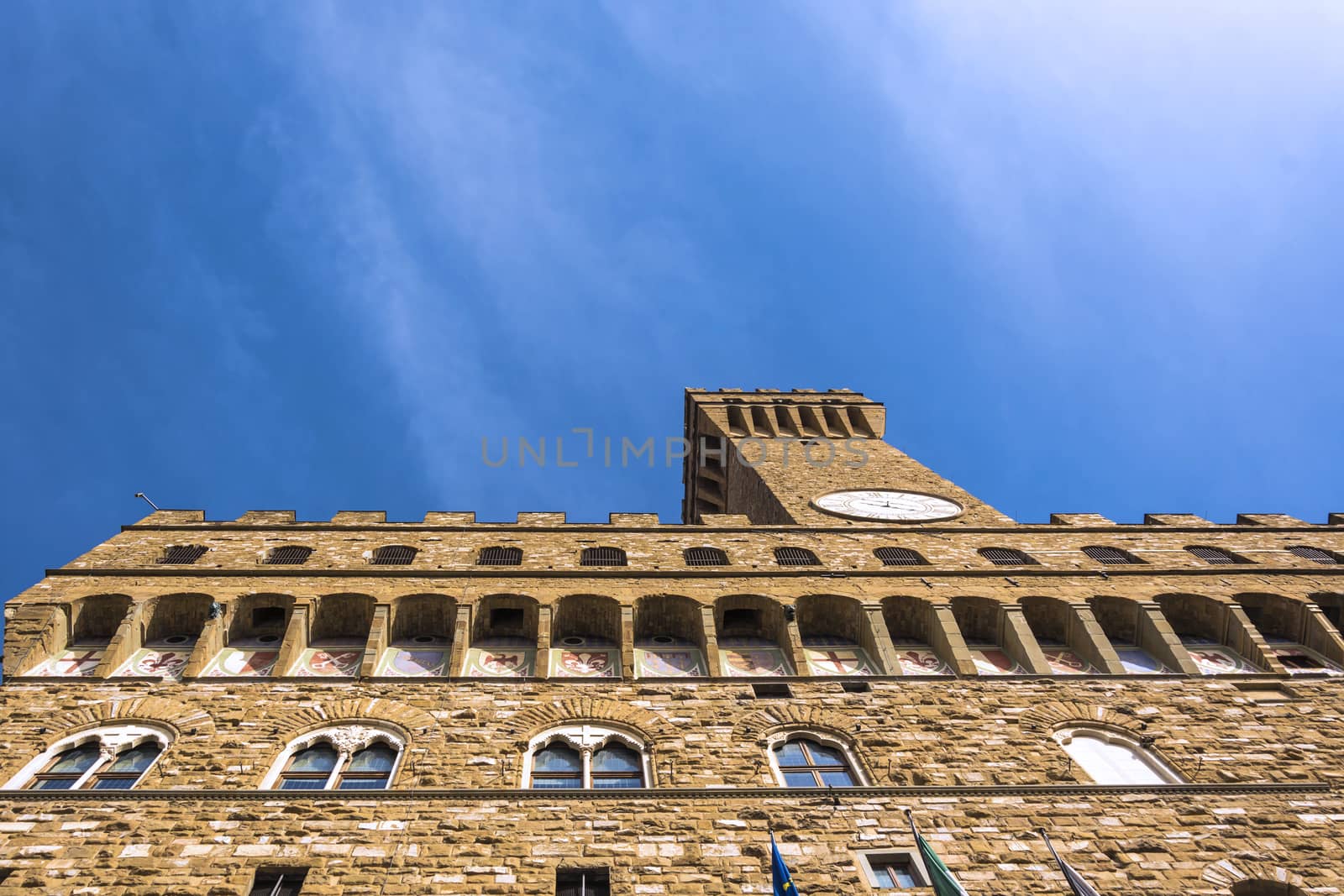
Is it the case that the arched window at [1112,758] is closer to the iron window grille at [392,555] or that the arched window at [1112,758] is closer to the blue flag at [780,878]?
the blue flag at [780,878]

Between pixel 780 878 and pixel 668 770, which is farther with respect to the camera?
pixel 668 770

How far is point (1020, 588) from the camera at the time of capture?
60.7 feet

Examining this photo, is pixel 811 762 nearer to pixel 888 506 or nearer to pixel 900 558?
pixel 900 558

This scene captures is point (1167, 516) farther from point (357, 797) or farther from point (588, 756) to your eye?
point (357, 797)

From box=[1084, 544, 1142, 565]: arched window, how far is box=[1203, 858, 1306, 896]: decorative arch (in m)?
8.86

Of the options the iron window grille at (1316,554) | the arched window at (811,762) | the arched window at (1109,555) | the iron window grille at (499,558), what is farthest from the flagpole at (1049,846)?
the iron window grille at (1316,554)

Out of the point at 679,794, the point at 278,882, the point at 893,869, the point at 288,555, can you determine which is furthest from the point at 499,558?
the point at 893,869

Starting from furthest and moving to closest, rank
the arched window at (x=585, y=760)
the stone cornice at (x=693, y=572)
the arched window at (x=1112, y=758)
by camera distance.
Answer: the stone cornice at (x=693, y=572)
the arched window at (x=1112, y=758)
the arched window at (x=585, y=760)

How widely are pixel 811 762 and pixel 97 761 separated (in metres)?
9.32

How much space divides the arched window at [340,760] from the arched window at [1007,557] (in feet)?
38.9

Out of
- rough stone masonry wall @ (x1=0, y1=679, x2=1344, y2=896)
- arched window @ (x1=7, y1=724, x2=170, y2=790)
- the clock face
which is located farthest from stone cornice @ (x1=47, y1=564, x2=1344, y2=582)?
arched window @ (x1=7, y1=724, x2=170, y2=790)

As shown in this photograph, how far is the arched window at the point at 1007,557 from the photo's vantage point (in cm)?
2003

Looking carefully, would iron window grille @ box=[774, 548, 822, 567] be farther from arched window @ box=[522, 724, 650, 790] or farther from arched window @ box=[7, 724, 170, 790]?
arched window @ box=[7, 724, 170, 790]

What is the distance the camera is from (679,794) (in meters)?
12.7
